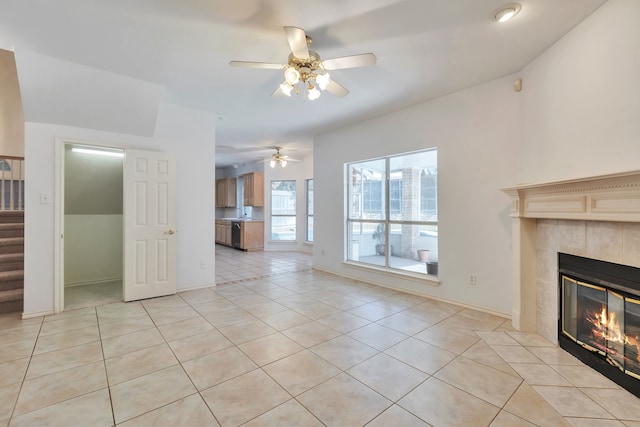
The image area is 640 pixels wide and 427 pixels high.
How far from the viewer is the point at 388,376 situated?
2.11 m

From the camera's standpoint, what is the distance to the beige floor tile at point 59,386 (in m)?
1.80

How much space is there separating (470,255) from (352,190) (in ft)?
8.05

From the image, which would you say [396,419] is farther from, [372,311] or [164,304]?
[164,304]

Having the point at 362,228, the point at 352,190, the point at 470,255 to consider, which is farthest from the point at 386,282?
the point at 352,190

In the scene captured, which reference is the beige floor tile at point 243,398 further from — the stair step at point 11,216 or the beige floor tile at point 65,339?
the stair step at point 11,216

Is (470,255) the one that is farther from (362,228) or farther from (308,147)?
(308,147)

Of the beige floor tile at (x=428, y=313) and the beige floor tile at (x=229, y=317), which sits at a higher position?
the beige floor tile at (x=229, y=317)

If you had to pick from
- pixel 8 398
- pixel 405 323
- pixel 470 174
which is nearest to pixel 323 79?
pixel 470 174

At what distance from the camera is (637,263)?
193 centimetres

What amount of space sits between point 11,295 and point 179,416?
133 inches

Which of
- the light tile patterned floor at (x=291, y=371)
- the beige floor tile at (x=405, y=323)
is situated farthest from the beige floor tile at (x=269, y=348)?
the beige floor tile at (x=405, y=323)

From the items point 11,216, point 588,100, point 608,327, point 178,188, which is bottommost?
point 608,327

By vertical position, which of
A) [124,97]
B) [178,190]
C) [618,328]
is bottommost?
[618,328]

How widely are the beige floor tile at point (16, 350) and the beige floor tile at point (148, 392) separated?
119 centimetres
